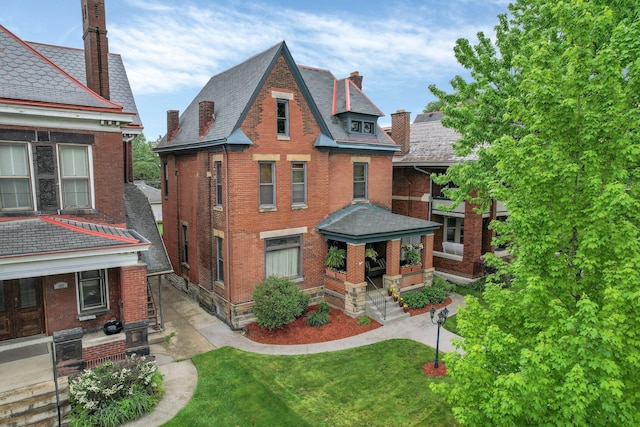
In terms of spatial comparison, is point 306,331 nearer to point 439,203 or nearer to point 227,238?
point 227,238

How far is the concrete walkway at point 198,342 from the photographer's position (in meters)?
11.8

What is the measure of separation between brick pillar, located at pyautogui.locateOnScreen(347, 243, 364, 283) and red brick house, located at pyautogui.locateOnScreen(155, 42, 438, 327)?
45 mm

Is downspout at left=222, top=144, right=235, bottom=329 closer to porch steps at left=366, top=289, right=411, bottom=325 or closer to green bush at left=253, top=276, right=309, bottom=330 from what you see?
green bush at left=253, top=276, right=309, bottom=330

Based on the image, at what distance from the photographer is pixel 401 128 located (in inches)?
976

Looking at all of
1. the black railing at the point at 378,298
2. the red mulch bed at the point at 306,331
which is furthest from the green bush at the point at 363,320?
the black railing at the point at 378,298

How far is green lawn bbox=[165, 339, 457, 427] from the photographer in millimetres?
10445

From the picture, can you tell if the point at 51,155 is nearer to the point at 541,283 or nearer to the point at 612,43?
the point at 541,283

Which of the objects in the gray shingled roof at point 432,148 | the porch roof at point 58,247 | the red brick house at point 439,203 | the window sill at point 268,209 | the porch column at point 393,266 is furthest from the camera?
the gray shingled roof at point 432,148

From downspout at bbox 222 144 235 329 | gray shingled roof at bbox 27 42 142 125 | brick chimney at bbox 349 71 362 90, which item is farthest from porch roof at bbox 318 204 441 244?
gray shingled roof at bbox 27 42 142 125

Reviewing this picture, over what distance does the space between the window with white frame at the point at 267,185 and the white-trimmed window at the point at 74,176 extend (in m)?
6.61

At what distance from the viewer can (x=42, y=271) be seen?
11.1 metres

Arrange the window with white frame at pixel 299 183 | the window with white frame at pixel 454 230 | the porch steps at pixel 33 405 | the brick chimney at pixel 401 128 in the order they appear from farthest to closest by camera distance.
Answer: the brick chimney at pixel 401 128, the window with white frame at pixel 454 230, the window with white frame at pixel 299 183, the porch steps at pixel 33 405

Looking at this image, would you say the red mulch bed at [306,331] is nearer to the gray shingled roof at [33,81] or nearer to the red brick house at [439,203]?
the red brick house at [439,203]

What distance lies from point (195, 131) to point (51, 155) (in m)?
7.88
